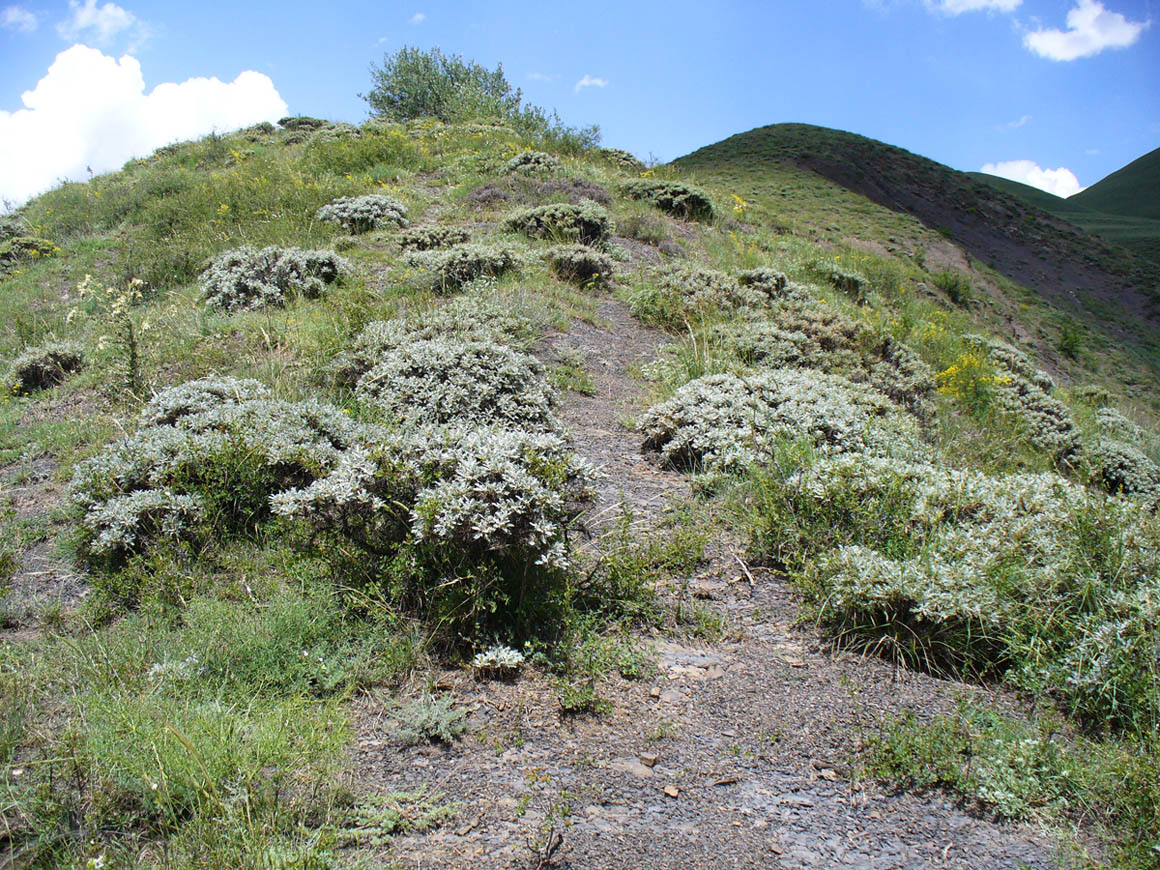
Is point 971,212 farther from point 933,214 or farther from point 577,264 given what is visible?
point 577,264

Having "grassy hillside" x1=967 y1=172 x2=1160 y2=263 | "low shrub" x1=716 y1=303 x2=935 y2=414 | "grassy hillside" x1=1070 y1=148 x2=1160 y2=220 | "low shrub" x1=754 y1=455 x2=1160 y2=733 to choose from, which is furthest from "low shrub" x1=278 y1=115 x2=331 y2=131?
"grassy hillside" x1=1070 y1=148 x2=1160 y2=220

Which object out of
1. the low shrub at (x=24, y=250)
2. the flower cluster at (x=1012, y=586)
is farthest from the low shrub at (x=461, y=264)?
the low shrub at (x=24, y=250)

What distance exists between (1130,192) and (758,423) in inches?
1830

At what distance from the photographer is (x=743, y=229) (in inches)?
541

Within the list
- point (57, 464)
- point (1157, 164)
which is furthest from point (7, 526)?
point (1157, 164)

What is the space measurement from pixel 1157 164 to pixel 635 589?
52.9m

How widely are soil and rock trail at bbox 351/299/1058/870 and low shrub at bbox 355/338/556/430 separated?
85.9 inches

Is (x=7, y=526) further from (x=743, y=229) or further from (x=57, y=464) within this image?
(x=743, y=229)

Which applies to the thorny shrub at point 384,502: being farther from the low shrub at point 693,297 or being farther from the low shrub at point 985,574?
the low shrub at point 693,297

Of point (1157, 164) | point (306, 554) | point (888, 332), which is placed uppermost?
point (1157, 164)

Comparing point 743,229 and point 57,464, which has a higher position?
point 743,229

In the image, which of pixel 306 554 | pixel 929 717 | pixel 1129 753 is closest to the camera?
pixel 1129 753

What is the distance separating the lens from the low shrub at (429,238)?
8.88 metres

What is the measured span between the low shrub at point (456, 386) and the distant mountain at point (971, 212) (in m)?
16.8
